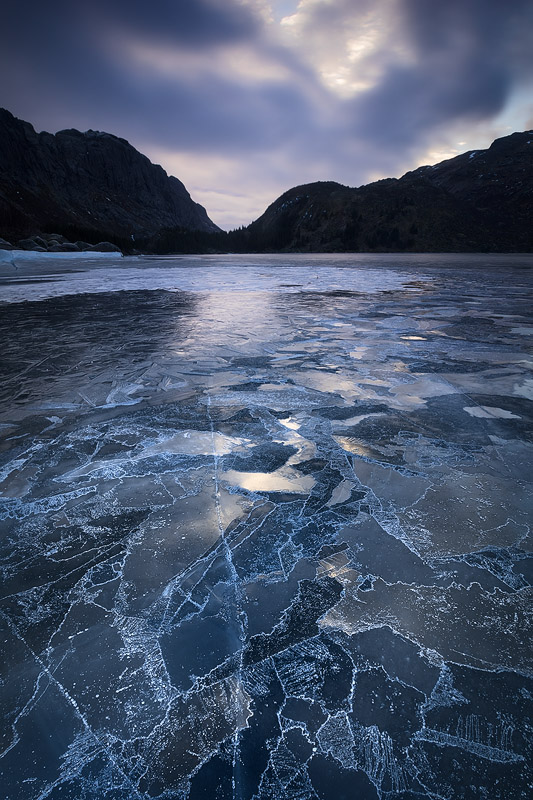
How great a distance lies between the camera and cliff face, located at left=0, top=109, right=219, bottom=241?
364 feet

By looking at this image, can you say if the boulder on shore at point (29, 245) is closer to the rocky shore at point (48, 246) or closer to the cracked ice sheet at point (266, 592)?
the rocky shore at point (48, 246)

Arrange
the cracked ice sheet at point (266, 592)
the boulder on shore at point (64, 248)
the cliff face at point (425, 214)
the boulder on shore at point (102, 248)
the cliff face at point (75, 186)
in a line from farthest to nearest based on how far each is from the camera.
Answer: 1. the cliff face at point (425, 214)
2. the cliff face at point (75, 186)
3. the boulder on shore at point (102, 248)
4. the boulder on shore at point (64, 248)
5. the cracked ice sheet at point (266, 592)

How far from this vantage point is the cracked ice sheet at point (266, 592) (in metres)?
1.03

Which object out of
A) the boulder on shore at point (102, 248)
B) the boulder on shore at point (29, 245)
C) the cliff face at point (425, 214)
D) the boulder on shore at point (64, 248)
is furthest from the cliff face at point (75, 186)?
the cliff face at point (425, 214)

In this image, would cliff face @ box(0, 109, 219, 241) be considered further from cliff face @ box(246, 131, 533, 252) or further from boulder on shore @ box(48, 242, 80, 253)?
cliff face @ box(246, 131, 533, 252)

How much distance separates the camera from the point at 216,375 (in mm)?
4227

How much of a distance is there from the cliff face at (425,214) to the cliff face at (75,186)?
1902 inches

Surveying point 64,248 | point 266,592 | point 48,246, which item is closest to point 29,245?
point 48,246

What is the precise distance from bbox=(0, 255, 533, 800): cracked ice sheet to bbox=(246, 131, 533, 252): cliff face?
130030 mm

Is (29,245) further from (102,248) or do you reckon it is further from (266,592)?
(266,592)

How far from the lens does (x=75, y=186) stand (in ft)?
515

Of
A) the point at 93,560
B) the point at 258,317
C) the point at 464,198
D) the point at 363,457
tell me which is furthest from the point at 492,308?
the point at 464,198

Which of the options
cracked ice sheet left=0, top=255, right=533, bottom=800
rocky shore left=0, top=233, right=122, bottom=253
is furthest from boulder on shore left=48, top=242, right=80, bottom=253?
cracked ice sheet left=0, top=255, right=533, bottom=800

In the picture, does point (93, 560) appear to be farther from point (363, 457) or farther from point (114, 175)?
point (114, 175)
